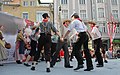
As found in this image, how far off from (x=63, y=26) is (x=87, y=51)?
6.70 ft

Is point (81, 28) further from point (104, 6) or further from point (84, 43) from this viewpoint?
point (104, 6)

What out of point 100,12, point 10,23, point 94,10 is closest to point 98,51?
point 10,23

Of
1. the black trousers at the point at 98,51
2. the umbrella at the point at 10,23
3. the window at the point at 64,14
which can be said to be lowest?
the black trousers at the point at 98,51

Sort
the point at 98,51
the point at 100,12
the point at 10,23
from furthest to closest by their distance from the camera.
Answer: the point at 100,12
the point at 10,23
the point at 98,51

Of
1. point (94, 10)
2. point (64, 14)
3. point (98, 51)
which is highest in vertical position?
point (94, 10)

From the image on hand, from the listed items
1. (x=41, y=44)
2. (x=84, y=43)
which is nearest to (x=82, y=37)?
Result: (x=84, y=43)

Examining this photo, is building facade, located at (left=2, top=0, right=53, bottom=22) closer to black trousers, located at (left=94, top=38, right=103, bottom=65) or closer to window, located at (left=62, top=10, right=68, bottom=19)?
window, located at (left=62, top=10, right=68, bottom=19)

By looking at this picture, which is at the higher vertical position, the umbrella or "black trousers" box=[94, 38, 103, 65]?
the umbrella

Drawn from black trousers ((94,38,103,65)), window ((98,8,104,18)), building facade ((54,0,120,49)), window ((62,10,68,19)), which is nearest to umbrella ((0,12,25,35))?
black trousers ((94,38,103,65))

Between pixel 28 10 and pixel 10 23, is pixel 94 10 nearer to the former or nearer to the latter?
pixel 28 10

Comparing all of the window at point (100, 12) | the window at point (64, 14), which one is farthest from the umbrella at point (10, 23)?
the window at point (100, 12)

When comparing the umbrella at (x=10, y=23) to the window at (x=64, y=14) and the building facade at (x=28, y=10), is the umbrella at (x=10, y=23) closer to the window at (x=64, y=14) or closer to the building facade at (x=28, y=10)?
the window at (x=64, y=14)

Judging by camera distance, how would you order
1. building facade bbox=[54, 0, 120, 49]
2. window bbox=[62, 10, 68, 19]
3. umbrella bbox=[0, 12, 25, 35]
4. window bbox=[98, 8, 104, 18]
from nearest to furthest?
umbrella bbox=[0, 12, 25, 35] → window bbox=[62, 10, 68, 19] → building facade bbox=[54, 0, 120, 49] → window bbox=[98, 8, 104, 18]

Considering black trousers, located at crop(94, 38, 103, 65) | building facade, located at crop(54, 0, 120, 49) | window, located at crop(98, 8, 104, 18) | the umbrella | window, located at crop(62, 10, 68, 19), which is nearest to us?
black trousers, located at crop(94, 38, 103, 65)
